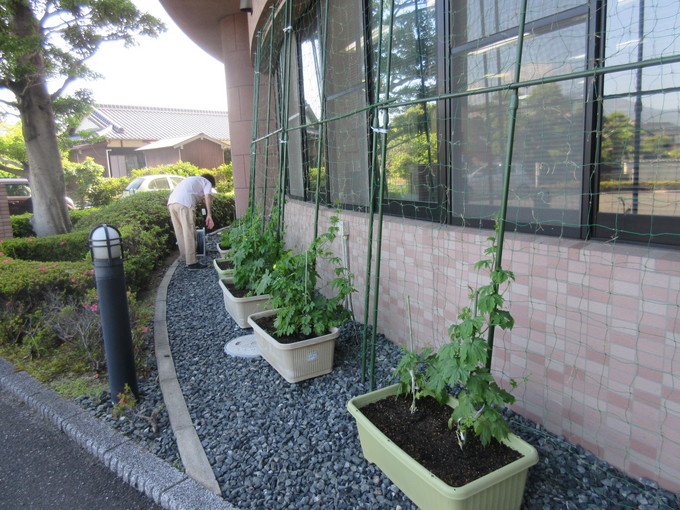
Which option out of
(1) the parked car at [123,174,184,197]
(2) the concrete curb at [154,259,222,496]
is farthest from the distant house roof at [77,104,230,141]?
(2) the concrete curb at [154,259,222,496]

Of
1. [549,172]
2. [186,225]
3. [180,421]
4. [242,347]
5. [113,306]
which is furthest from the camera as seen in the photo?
[186,225]

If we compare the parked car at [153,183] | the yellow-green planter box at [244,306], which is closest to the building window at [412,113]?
the yellow-green planter box at [244,306]

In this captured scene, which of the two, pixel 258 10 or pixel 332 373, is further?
pixel 258 10

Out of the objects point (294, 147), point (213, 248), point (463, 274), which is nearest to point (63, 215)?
point (213, 248)

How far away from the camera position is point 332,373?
3.29m

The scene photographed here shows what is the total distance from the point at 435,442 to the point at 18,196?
1619 centimetres

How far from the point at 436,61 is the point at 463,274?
1421 mm

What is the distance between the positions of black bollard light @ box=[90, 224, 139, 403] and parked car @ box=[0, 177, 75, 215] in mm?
12861

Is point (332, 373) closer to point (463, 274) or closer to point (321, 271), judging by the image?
point (463, 274)

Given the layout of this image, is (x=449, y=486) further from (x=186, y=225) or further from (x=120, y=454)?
(x=186, y=225)

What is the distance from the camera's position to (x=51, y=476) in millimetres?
2553

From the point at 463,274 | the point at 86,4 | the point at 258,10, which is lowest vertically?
the point at 463,274

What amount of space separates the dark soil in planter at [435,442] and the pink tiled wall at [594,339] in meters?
0.49

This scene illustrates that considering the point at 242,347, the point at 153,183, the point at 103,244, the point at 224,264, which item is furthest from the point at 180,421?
the point at 153,183
